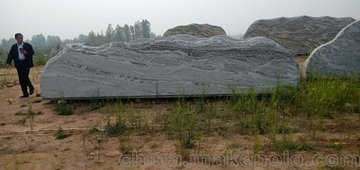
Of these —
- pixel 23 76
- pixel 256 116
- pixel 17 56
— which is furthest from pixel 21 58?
pixel 256 116

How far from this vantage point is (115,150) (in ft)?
15.1

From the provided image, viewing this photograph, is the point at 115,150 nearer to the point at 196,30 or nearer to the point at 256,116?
the point at 256,116

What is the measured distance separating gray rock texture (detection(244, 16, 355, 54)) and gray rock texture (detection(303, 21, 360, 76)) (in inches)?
205

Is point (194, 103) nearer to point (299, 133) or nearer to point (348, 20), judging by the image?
point (299, 133)

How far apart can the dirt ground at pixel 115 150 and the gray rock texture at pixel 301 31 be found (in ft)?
27.0

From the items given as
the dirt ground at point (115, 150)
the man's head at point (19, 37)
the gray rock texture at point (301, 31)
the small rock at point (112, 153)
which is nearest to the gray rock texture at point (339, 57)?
the dirt ground at point (115, 150)

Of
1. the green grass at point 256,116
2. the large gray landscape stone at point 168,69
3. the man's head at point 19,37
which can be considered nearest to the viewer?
the green grass at point 256,116

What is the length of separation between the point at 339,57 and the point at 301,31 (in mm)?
5739

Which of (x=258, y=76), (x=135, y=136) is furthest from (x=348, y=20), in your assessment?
(x=135, y=136)

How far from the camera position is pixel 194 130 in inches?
199

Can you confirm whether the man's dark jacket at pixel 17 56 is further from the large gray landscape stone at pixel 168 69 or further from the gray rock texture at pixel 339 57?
the gray rock texture at pixel 339 57

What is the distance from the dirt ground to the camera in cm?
411

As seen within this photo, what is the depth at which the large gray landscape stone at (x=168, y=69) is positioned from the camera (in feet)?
22.7

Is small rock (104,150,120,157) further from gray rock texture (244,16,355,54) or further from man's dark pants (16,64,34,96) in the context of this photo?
gray rock texture (244,16,355,54)
